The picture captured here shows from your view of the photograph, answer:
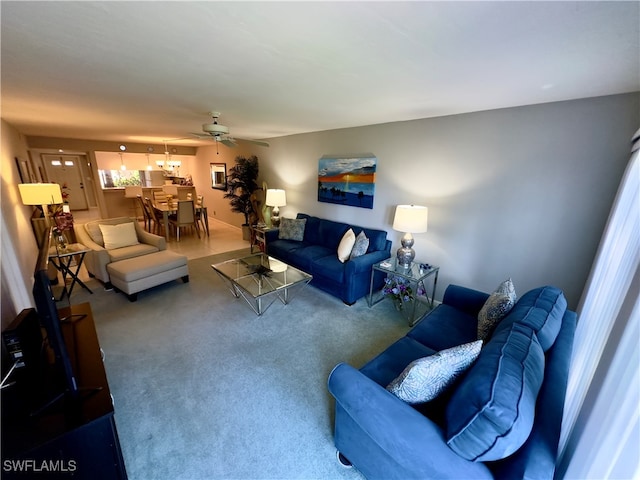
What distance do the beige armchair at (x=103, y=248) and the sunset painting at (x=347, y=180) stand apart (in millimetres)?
2705

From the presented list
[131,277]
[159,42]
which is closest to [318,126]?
[159,42]

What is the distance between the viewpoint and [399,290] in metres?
2.87

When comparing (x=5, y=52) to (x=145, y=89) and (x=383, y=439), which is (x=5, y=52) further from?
(x=383, y=439)

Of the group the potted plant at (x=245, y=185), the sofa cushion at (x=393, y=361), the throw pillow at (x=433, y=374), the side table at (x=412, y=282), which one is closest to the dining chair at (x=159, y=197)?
the potted plant at (x=245, y=185)

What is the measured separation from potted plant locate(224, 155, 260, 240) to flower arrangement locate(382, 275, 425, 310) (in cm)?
371

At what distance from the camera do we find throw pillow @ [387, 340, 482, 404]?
3.82ft

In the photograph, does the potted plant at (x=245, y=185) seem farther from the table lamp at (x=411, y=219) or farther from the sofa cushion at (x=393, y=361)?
the sofa cushion at (x=393, y=361)

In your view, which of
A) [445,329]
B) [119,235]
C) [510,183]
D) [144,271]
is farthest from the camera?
[119,235]

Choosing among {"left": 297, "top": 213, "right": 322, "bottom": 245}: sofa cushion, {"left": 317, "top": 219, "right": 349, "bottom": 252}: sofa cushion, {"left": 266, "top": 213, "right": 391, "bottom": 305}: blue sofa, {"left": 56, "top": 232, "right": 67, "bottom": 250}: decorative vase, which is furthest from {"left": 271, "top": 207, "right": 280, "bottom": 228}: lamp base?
{"left": 56, "top": 232, "right": 67, "bottom": 250}: decorative vase

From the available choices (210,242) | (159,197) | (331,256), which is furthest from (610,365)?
(159,197)

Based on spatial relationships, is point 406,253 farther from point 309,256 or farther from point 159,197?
point 159,197

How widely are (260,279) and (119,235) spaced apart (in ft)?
7.67

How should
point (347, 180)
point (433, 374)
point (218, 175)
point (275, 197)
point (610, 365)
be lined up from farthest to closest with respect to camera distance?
point (218, 175) → point (275, 197) → point (347, 180) → point (433, 374) → point (610, 365)

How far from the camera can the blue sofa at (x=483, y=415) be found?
0.85m
